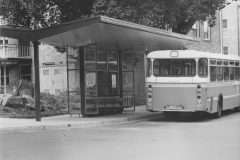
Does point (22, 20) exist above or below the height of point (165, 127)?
above

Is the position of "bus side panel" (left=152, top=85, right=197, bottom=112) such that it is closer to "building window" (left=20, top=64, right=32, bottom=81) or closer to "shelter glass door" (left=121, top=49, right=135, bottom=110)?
"shelter glass door" (left=121, top=49, right=135, bottom=110)

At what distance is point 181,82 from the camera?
18578 millimetres

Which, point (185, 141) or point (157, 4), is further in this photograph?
point (157, 4)

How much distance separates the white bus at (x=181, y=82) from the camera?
18.5 m

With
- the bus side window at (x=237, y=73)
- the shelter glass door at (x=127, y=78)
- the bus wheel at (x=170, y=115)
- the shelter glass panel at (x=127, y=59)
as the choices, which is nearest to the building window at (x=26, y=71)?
the shelter glass door at (x=127, y=78)

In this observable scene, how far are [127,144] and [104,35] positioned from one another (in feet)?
24.7

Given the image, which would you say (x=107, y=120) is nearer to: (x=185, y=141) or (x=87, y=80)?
(x=87, y=80)

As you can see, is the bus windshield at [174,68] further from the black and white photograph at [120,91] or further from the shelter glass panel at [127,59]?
the shelter glass panel at [127,59]

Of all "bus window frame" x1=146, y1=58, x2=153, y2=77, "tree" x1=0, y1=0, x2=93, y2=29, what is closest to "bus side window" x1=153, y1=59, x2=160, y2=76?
"bus window frame" x1=146, y1=58, x2=153, y2=77

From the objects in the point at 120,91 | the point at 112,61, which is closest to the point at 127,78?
the point at 120,91

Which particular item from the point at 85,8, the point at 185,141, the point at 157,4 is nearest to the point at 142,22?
the point at 157,4

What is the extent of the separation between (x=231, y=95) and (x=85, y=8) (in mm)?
8127

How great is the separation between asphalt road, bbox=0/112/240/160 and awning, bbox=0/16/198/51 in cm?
343

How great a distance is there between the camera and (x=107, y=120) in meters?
18.3
